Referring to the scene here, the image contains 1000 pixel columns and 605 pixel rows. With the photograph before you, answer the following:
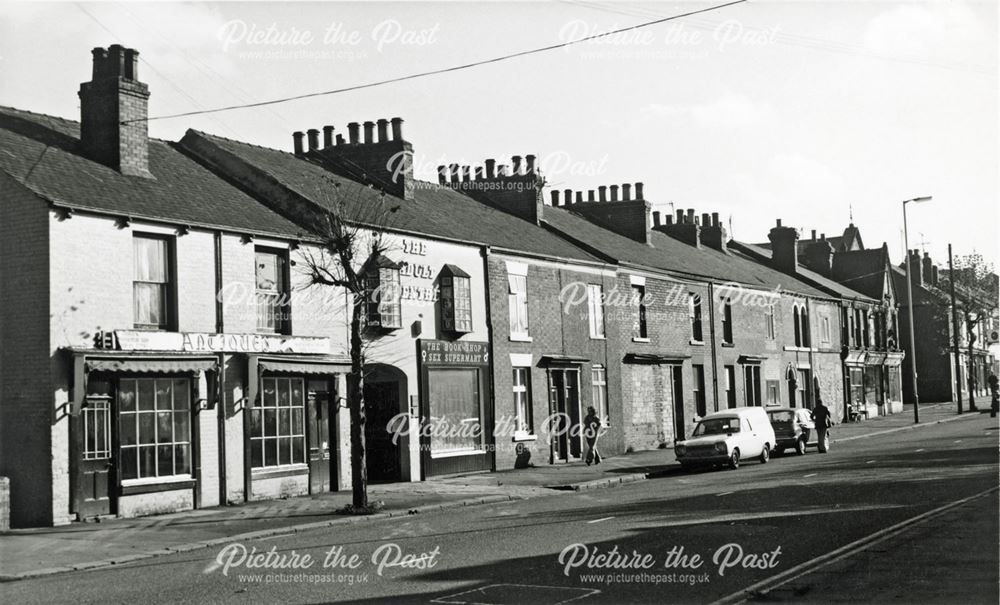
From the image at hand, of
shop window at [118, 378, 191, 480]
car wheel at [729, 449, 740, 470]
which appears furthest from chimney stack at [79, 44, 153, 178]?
car wheel at [729, 449, 740, 470]

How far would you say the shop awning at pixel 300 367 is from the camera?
2127 centimetres

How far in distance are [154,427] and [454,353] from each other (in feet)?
30.3

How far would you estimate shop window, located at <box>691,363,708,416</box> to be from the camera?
130 ft

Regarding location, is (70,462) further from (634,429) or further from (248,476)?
(634,429)

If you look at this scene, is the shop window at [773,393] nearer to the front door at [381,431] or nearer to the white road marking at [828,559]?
the front door at [381,431]

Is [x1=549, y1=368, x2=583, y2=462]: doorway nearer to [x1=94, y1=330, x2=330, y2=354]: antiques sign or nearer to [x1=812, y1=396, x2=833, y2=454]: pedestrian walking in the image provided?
[x1=812, y1=396, x2=833, y2=454]: pedestrian walking

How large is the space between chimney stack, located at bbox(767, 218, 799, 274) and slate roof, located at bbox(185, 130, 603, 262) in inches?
1022

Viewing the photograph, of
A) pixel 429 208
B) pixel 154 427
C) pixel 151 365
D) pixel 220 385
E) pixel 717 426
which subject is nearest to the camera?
pixel 151 365

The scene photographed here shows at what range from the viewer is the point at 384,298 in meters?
24.6

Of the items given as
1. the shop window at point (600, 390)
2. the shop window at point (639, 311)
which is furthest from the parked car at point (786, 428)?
the shop window at point (639, 311)

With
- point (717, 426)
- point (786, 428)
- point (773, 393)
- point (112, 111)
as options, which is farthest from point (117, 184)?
point (773, 393)

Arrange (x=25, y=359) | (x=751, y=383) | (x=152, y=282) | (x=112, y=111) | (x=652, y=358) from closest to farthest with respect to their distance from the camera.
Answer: (x=25, y=359), (x=152, y=282), (x=112, y=111), (x=652, y=358), (x=751, y=383)

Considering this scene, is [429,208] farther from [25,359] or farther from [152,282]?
[25,359]

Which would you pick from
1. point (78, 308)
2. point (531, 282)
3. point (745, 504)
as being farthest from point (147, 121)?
point (745, 504)
